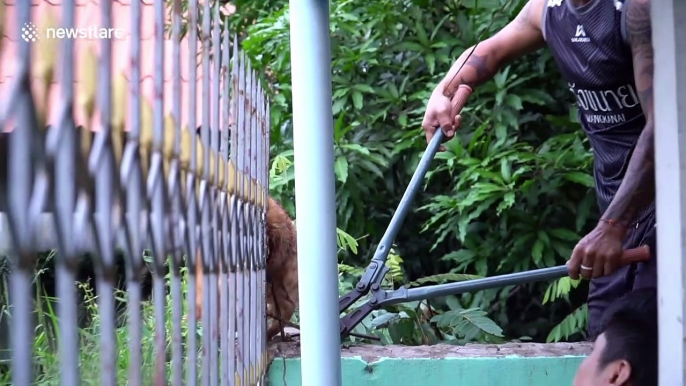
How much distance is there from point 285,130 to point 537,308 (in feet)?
6.40

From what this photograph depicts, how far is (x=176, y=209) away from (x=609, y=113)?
1.64m

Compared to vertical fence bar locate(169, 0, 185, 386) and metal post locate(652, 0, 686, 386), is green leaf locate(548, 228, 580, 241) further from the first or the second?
vertical fence bar locate(169, 0, 185, 386)

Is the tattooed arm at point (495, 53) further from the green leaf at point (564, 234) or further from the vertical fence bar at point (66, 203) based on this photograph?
the vertical fence bar at point (66, 203)

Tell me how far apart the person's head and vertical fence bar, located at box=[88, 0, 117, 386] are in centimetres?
152

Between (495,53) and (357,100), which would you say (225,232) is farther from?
(357,100)

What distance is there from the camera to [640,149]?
6.09ft

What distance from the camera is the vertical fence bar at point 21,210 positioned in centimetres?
77

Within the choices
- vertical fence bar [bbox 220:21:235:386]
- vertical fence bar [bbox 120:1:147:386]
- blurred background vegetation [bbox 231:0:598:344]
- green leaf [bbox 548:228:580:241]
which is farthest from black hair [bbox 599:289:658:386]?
green leaf [bbox 548:228:580:241]

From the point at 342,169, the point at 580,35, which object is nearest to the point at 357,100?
the point at 342,169

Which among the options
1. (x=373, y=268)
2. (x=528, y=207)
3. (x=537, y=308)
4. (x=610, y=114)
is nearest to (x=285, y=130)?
(x=528, y=207)

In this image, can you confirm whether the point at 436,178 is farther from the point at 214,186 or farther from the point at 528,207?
the point at 214,186

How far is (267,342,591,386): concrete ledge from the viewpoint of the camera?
305 centimetres

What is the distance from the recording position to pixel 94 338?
1.18 metres

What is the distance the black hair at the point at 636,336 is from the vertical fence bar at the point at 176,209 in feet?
4.13
